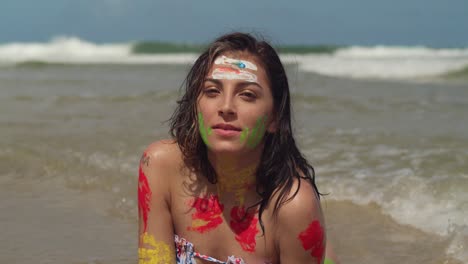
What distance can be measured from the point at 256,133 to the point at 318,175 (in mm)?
2457

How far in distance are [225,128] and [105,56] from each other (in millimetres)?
28958

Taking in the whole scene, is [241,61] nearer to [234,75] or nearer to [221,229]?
→ [234,75]

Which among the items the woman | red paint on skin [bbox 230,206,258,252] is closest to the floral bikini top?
the woman

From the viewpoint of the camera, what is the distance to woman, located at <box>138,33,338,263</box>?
93.1 inches

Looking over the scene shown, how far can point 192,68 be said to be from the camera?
2.53 metres

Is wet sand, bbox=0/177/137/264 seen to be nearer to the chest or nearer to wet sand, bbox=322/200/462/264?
the chest

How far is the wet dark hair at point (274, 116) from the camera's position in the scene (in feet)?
8.00

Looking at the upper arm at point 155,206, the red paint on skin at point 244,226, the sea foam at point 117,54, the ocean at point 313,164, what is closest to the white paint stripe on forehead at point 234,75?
the upper arm at point 155,206

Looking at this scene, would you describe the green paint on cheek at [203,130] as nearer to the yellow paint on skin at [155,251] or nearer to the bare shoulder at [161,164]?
the bare shoulder at [161,164]

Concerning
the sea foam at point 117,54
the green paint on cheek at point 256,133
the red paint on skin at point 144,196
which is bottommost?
the sea foam at point 117,54

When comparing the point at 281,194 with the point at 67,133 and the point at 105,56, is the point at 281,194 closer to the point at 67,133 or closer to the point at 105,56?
the point at 67,133

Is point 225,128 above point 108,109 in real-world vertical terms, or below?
above

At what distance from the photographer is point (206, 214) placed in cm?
→ 259

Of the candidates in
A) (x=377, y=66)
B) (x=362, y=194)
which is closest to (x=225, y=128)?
(x=362, y=194)
